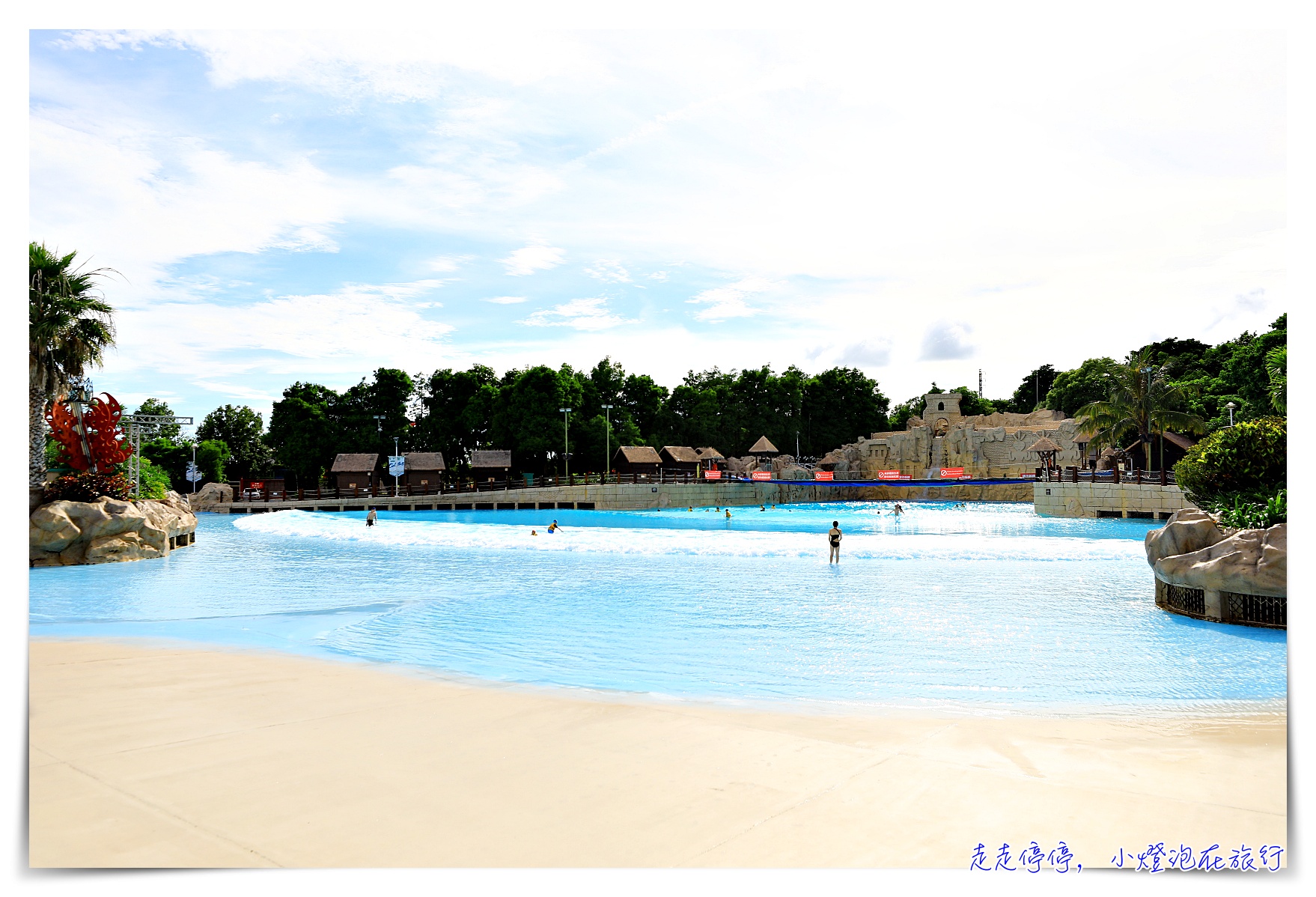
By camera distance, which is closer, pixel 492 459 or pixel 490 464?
pixel 490 464

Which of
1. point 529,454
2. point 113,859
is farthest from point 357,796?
point 529,454

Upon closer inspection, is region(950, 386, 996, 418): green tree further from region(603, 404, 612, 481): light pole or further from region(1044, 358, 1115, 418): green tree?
region(603, 404, 612, 481): light pole

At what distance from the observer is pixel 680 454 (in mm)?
62125

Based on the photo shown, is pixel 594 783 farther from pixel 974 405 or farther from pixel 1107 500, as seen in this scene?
pixel 974 405

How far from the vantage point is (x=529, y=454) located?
61.1m

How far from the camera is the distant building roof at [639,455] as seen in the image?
5919cm

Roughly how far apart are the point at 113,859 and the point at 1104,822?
398cm

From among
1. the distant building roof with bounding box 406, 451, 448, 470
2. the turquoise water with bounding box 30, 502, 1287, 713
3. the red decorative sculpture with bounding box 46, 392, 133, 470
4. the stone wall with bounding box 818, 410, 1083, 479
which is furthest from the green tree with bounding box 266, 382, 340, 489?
the red decorative sculpture with bounding box 46, 392, 133, 470

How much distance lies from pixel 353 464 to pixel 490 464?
935 cm

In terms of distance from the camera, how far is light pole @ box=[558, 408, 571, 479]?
187ft

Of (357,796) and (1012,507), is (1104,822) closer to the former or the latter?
(357,796)

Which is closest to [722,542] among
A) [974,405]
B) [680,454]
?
[680,454]

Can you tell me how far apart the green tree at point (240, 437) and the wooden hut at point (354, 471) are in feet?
50.7

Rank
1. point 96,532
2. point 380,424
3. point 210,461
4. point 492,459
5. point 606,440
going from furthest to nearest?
point 210,461
point 380,424
point 606,440
point 492,459
point 96,532
